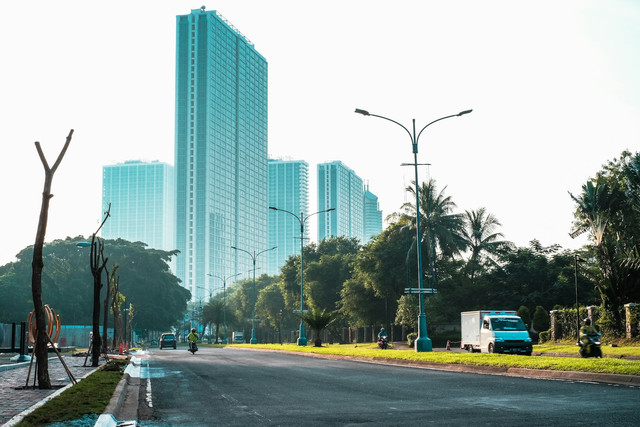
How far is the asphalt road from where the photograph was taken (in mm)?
10164

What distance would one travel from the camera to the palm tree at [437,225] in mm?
65938

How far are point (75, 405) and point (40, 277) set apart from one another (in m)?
3.52

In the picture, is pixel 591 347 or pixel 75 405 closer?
pixel 75 405

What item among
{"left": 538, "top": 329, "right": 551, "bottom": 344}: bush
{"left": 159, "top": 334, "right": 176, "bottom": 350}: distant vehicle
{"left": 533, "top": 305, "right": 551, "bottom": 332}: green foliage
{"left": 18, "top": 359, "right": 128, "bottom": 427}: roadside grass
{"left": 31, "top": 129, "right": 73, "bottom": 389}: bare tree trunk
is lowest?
{"left": 159, "top": 334, "right": 176, "bottom": 350}: distant vehicle

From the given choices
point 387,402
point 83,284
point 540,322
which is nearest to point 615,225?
point 540,322

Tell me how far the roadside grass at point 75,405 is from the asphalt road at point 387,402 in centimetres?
74

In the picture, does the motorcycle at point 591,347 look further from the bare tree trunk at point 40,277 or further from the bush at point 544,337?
the bush at point 544,337

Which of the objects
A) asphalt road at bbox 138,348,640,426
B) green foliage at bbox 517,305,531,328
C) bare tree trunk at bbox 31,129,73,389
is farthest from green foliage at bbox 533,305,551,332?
bare tree trunk at bbox 31,129,73,389

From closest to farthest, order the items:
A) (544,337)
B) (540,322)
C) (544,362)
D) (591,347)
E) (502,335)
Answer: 1. (544,362)
2. (591,347)
3. (502,335)
4. (544,337)
5. (540,322)

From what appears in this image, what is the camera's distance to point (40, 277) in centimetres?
1327

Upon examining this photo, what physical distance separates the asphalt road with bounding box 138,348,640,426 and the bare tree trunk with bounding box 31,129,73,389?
2.06 meters

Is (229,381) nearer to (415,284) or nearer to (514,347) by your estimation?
(514,347)

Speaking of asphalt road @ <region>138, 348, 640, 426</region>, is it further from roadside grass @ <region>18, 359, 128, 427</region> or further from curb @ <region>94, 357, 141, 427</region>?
roadside grass @ <region>18, 359, 128, 427</region>

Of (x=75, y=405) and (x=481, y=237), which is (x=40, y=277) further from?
(x=481, y=237)
